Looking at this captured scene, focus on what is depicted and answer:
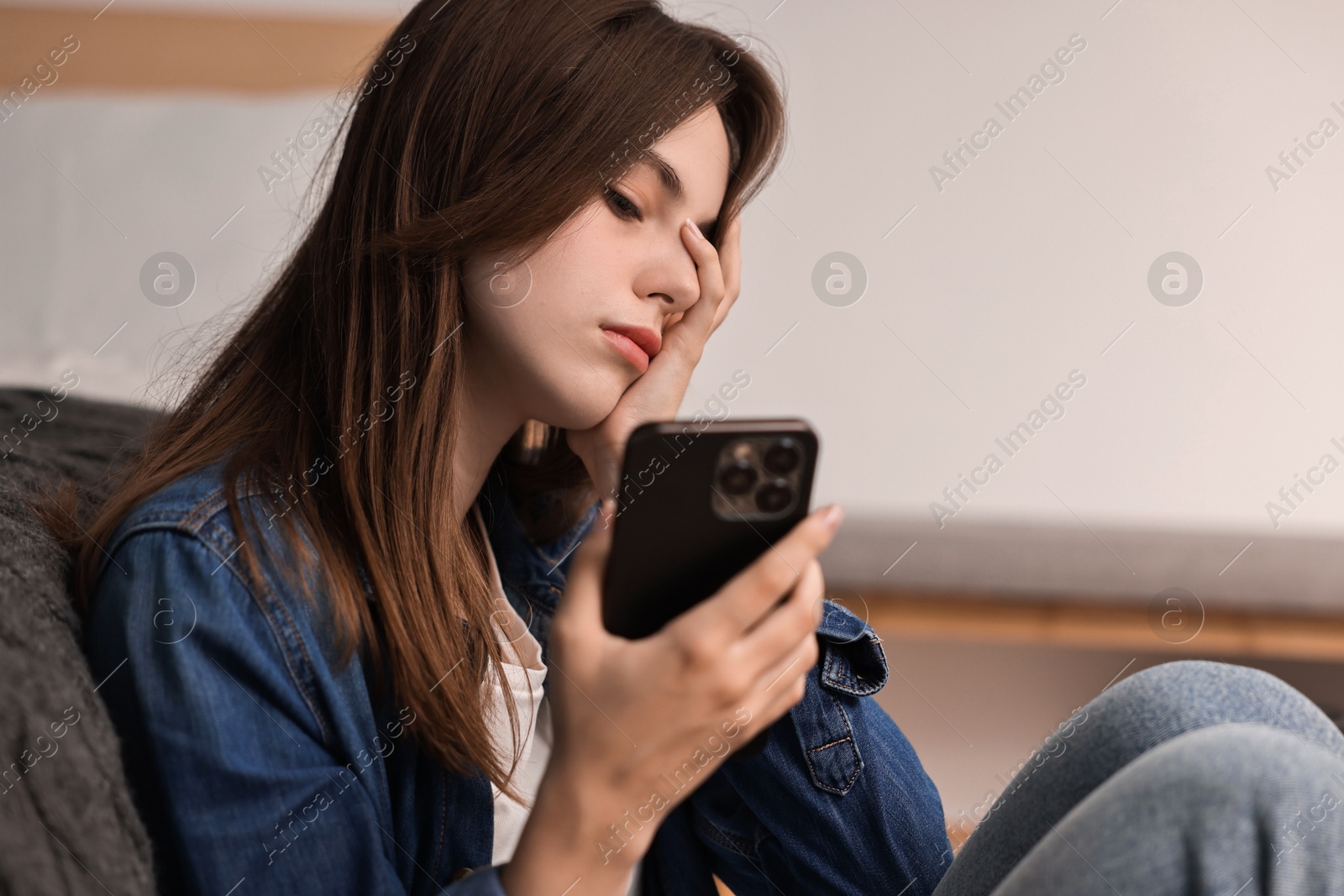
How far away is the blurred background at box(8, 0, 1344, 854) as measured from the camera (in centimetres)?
197

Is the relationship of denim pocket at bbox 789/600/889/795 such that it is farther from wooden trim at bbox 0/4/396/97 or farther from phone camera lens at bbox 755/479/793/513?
wooden trim at bbox 0/4/396/97

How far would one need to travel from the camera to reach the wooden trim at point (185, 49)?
2275mm

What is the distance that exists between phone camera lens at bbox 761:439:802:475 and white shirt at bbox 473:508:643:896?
1.07ft

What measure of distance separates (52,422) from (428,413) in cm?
65

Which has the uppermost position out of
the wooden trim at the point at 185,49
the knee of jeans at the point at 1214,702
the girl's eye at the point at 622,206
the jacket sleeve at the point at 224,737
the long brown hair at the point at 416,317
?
the knee of jeans at the point at 1214,702

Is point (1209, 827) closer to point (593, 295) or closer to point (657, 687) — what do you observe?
point (657, 687)

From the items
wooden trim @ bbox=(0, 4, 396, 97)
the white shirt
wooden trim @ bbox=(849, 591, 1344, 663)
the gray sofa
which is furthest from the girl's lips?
wooden trim @ bbox=(0, 4, 396, 97)

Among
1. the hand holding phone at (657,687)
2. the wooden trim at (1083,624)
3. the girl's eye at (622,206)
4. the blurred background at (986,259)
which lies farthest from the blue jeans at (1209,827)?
the blurred background at (986,259)

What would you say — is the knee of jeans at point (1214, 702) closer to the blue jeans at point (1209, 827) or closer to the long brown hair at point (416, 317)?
the blue jeans at point (1209, 827)

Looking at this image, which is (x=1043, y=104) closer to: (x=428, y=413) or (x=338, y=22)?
(x=338, y=22)

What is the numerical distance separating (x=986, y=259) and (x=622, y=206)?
4.78ft

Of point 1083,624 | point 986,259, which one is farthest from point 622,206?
point 986,259

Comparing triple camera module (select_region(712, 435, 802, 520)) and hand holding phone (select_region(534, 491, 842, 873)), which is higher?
triple camera module (select_region(712, 435, 802, 520))

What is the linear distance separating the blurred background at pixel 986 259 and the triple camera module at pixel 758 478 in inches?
54.3
